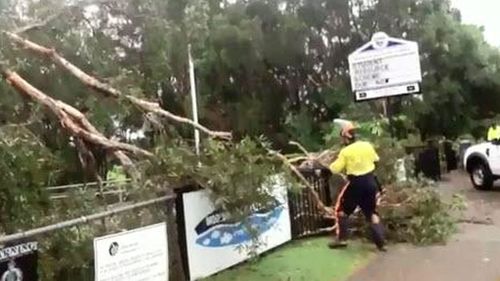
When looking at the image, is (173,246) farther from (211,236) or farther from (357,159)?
(357,159)

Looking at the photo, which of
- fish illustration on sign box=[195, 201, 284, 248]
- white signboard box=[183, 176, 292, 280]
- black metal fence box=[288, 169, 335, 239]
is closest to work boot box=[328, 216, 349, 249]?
black metal fence box=[288, 169, 335, 239]

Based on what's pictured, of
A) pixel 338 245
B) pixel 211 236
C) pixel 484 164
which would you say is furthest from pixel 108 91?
pixel 484 164

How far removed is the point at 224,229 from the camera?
9.27 meters

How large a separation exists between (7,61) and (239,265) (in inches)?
144

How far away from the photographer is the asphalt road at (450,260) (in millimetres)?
8984

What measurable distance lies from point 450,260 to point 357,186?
4.95ft

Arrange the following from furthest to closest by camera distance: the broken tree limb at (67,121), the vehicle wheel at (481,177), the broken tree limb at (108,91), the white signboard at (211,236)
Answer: the vehicle wheel at (481,177) → the broken tree limb at (108,91) → the broken tree limb at (67,121) → the white signboard at (211,236)

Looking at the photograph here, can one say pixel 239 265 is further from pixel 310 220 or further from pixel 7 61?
pixel 7 61

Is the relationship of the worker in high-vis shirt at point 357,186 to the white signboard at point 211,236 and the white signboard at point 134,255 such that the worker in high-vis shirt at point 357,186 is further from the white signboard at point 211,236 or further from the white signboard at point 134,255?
the white signboard at point 134,255

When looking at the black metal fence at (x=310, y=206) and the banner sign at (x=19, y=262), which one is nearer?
the banner sign at (x=19, y=262)

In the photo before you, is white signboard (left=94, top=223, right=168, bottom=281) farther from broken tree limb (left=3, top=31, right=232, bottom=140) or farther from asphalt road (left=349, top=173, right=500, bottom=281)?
broken tree limb (left=3, top=31, right=232, bottom=140)

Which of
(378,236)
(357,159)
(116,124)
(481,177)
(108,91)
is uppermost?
(108,91)

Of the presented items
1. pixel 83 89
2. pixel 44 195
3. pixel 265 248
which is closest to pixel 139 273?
pixel 44 195

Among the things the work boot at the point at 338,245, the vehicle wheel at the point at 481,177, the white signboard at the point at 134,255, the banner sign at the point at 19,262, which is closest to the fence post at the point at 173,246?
the white signboard at the point at 134,255
